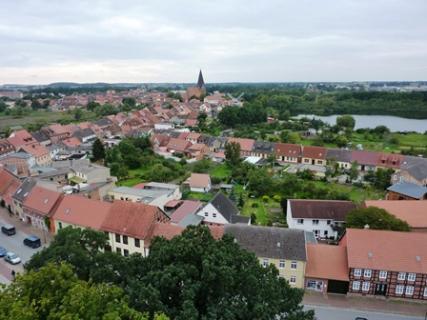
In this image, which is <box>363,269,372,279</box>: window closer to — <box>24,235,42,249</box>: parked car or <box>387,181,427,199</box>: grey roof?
<box>387,181,427,199</box>: grey roof

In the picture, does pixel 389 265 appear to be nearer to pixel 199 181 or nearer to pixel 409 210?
pixel 409 210

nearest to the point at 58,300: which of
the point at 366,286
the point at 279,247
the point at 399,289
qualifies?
the point at 279,247

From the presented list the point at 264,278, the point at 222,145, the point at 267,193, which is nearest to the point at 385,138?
the point at 222,145

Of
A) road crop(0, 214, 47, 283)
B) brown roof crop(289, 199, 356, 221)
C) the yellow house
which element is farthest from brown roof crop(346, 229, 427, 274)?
road crop(0, 214, 47, 283)

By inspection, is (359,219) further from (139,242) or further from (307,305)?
(139,242)

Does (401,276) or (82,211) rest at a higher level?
(82,211)

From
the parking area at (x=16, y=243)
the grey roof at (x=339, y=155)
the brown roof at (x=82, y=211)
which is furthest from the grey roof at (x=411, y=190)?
the parking area at (x=16, y=243)
